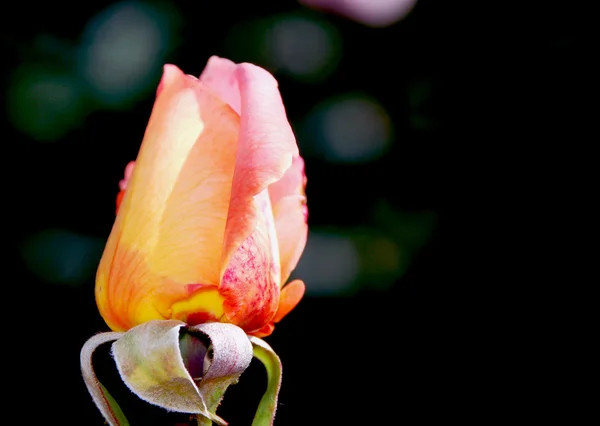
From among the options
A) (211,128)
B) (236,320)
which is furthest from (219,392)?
(211,128)

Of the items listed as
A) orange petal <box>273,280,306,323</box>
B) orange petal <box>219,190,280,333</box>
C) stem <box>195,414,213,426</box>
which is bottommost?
stem <box>195,414,213,426</box>

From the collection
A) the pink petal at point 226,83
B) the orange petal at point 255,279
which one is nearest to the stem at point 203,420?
the orange petal at point 255,279

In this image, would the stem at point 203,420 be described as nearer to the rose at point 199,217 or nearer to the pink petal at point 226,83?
the rose at point 199,217

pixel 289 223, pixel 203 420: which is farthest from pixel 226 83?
pixel 203 420

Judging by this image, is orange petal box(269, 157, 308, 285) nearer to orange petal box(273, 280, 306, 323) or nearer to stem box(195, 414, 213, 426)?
orange petal box(273, 280, 306, 323)

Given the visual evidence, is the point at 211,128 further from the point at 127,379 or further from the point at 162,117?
the point at 127,379

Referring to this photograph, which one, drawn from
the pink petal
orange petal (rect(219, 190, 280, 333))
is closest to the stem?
orange petal (rect(219, 190, 280, 333))
